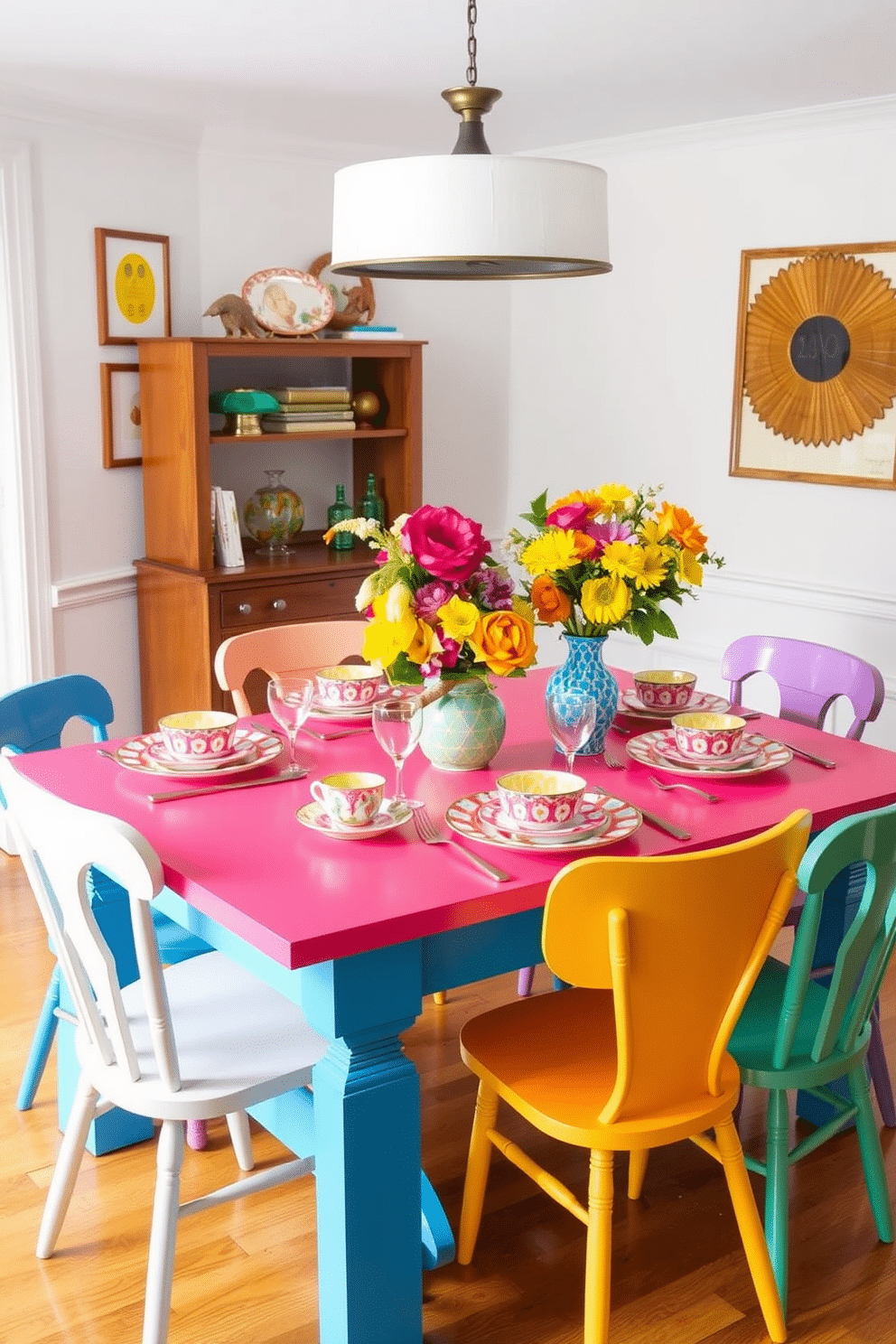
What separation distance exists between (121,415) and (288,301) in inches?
24.7

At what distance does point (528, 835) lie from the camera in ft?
6.42

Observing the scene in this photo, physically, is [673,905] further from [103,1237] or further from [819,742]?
[103,1237]

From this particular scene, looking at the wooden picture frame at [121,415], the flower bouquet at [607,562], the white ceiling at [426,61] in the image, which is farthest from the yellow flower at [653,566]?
the wooden picture frame at [121,415]

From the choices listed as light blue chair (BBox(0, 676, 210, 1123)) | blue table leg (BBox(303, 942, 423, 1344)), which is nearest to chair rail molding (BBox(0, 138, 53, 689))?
light blue chair (BBox(0, 676, 210, 1123))

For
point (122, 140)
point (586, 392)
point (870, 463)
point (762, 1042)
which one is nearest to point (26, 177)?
point (122, 140)

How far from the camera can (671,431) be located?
4.50 metres

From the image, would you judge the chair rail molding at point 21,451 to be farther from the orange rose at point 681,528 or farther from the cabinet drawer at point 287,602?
the orange rose at point 681,528

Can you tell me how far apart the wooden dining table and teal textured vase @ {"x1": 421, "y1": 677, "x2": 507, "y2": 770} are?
193mm

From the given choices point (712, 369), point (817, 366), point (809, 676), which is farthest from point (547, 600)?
point (712, 369)

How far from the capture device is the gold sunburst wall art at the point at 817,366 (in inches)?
150

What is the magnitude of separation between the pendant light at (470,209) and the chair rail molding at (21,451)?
2.09 m

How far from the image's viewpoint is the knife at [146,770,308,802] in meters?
2.15

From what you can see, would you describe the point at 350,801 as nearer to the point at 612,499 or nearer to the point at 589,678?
the point at 589,678

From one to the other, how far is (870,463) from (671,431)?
812 mm
